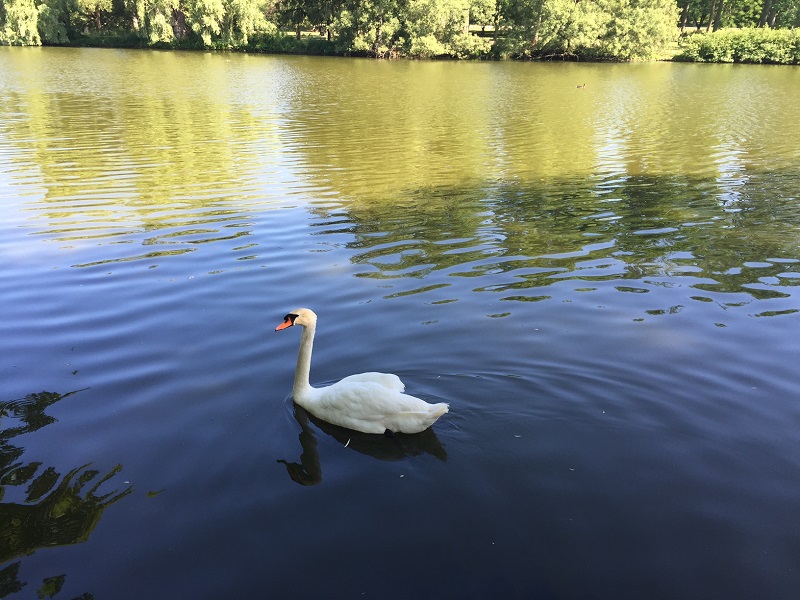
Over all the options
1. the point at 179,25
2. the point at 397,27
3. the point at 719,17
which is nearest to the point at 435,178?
the point at 397,27

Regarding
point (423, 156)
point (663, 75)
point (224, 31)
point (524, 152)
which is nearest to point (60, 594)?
point (423, 156)

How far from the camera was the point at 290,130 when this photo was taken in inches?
906

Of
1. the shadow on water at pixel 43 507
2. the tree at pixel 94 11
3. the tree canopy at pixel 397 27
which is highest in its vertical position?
the tree at pixel 94 11

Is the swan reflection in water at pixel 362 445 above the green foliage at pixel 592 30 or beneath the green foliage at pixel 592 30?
beneath

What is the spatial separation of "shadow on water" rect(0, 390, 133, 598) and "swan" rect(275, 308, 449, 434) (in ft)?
5.42

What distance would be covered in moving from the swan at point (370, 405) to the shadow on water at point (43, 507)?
165 cm

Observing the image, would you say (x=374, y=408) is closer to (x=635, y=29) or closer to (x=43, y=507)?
(x=43, y=507)

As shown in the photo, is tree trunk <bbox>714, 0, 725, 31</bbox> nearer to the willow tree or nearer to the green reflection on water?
the willow tree

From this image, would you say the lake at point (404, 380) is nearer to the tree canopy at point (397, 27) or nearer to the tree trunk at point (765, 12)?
the tree canopy at point (397, 27)

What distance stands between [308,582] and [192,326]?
4.33m

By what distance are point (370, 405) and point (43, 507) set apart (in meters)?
2.53

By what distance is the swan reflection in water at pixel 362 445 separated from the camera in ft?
16.8

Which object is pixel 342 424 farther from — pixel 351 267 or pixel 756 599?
pixel 351 267

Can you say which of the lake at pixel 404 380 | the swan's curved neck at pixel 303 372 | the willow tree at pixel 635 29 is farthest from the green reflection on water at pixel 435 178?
the willow tree at pixel 635 29
